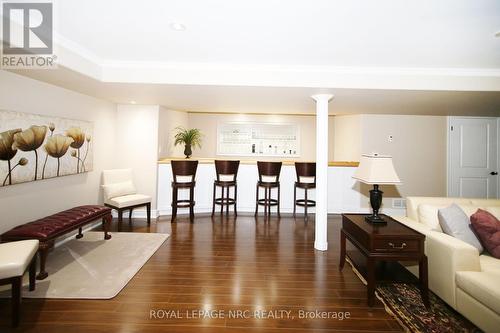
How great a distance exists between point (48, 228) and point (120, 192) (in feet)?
5.41

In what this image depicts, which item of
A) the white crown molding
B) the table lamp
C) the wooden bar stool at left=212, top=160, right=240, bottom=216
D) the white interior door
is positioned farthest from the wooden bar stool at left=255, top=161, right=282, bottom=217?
the white interior door

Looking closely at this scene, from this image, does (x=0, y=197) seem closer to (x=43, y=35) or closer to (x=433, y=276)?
(x=43, y=35)

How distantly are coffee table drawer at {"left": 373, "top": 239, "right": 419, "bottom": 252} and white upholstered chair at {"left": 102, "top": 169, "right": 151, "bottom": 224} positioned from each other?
3.59 m

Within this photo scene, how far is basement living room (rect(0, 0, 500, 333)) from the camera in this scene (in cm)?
187

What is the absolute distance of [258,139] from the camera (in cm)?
630

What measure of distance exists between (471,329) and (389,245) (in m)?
0.74

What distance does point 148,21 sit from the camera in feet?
6.89

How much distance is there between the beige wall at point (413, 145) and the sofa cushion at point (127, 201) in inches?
179

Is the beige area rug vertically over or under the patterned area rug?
over

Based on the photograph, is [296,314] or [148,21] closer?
[296,314]

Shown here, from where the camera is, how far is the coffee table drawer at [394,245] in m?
1.98

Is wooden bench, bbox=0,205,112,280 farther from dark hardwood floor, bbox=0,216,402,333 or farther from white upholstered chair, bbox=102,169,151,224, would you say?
white upholstered chair, bbox=102,169,151,224

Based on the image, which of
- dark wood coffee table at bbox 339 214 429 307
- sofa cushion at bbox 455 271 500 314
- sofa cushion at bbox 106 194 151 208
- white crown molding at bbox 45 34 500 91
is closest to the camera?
sofa cushion at bbox 455 271 500 314

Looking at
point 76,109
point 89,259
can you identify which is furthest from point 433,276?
point 76,109
